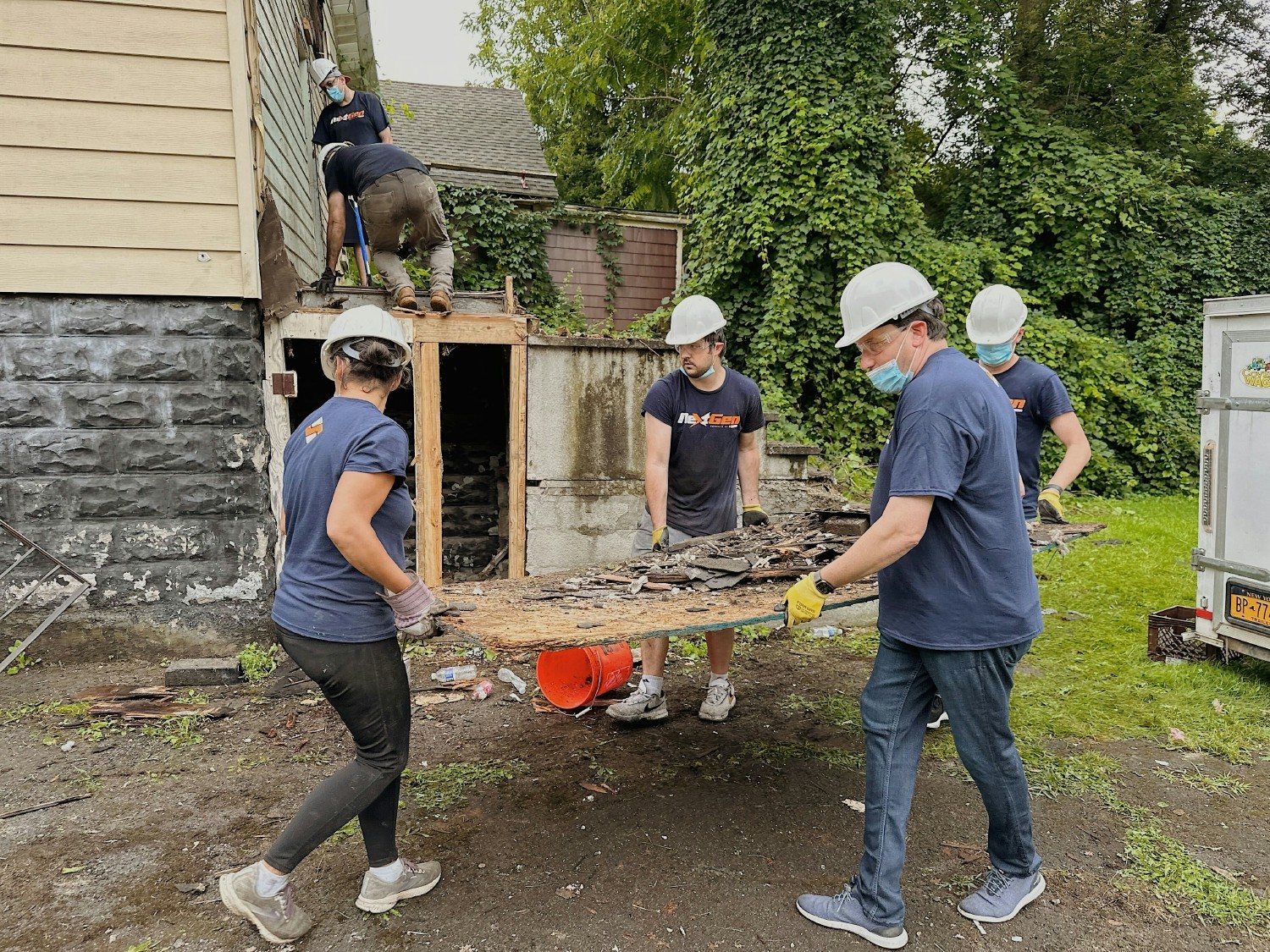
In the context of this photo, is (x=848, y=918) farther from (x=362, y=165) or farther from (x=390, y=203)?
(x=362, y=165)

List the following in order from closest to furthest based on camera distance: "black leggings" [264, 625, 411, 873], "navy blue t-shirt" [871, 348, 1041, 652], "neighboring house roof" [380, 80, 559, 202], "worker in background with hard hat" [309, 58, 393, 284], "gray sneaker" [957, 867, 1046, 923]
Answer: "navy blue t-shirt" [871, 348, 1041, 652], "black leggings" [264, 625, 411, 873], "gray sneaker" [957, 867, 1046, 923], "worker in background with hard hat" [309, 58, 393, 284], "neighboring house roof" [380, 80, 559, 202]

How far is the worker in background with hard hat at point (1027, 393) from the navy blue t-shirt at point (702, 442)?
1.24 m

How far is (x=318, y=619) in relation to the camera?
243 cm

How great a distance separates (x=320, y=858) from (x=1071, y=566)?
7182 millimetres

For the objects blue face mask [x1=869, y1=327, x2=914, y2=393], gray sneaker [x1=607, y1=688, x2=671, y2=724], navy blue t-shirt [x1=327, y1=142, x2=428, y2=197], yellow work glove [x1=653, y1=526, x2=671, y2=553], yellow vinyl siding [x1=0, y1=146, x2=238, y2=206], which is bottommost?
gray sneaker [x1=607, y1=688, x2=671, y2=724]

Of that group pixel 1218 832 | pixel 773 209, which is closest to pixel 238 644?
pixel 1218 832

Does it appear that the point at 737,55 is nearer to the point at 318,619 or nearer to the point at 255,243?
the point at 255,243

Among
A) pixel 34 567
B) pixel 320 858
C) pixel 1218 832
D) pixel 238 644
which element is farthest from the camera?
pixel 238 644

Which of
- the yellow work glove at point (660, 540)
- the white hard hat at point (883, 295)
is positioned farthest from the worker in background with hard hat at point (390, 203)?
the white hard hat at point (883, 295)

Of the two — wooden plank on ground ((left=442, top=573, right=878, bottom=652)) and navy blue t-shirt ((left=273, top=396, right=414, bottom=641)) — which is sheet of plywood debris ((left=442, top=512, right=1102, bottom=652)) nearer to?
wooden plank on ground ((left=442, top=573, right=878, bottom=652))

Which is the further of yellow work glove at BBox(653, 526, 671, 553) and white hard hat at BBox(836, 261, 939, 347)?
yellow work glove at BBox(653, 526, 671, 553)

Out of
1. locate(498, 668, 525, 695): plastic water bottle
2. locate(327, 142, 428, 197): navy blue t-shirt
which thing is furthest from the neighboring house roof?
locate(498, 668, 525, 695): plastic water bottle

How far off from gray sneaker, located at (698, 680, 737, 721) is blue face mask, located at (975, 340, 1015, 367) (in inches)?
88.2

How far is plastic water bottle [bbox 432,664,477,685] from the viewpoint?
497 cm
